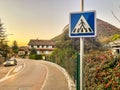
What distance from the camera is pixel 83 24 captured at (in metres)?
9.14

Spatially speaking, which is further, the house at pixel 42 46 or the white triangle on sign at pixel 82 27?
the house at pixel 42 46

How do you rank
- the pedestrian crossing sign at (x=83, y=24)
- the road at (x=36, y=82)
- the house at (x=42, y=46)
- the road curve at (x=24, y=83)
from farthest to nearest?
the house at (x=42, y=46), the road curve at (x=24, y=83), the road at (x=36, y=82), the pedestrian crossing sign at (x=83, y=24)

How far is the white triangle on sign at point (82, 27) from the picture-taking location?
9062mm

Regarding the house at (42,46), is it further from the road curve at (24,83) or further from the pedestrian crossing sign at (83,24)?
the pedestrian crossing sign at (83,24)

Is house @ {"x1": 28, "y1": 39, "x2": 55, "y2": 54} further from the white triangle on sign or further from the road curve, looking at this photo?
the white triangle on sign

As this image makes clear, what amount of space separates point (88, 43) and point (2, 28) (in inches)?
1992

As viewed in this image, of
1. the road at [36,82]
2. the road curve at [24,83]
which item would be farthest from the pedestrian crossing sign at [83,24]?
the road curve at [24,83]

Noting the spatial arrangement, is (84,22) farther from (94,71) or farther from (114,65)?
(94,71)

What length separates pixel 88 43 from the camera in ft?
172

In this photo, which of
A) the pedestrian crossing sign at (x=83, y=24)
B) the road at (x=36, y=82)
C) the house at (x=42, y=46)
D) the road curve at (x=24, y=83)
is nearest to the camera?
the pedestrian crossing sign at (x=83, y=24)

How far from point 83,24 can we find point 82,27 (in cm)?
9

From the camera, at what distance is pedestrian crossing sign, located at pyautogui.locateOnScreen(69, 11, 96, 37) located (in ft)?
29.7

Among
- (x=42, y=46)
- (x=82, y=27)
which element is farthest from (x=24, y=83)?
(x=42, y=46)

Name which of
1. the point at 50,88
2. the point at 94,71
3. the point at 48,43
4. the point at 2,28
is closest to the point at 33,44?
the point at 48,43
